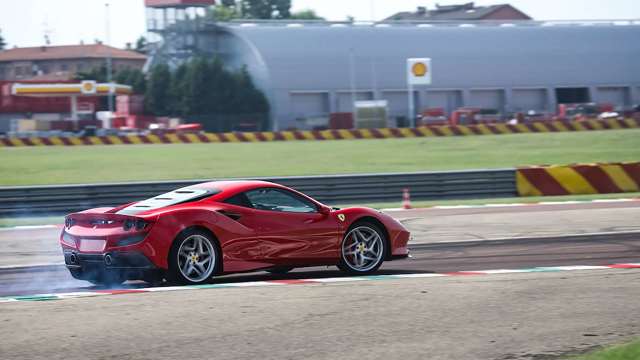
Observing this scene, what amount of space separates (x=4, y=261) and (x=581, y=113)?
52519 mm

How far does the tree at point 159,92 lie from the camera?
236ft

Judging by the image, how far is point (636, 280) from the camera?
948 centimetres

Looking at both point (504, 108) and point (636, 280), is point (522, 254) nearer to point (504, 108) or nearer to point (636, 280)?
point (636, 280)

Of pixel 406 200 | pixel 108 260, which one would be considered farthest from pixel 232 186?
pixel 406 200

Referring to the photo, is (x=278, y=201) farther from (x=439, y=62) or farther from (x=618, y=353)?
(x=439, y=62)

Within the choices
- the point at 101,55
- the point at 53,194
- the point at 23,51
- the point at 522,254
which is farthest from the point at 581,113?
the point at 23,51

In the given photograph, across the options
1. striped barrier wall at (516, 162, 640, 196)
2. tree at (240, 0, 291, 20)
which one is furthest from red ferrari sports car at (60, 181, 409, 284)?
tree at (240, 0, 291, 20)

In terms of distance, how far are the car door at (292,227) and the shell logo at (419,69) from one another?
143ft

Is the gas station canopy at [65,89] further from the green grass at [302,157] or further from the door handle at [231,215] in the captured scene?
the door handle at [231,215]

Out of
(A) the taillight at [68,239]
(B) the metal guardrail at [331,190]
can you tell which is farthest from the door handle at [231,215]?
(B) the metal guardrail at [331,190]

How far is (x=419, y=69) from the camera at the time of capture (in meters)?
54.1

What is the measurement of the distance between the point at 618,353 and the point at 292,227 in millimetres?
4577

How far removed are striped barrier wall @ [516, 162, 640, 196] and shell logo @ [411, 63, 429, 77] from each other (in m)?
31.0

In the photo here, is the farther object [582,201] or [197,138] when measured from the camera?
[197,138]
